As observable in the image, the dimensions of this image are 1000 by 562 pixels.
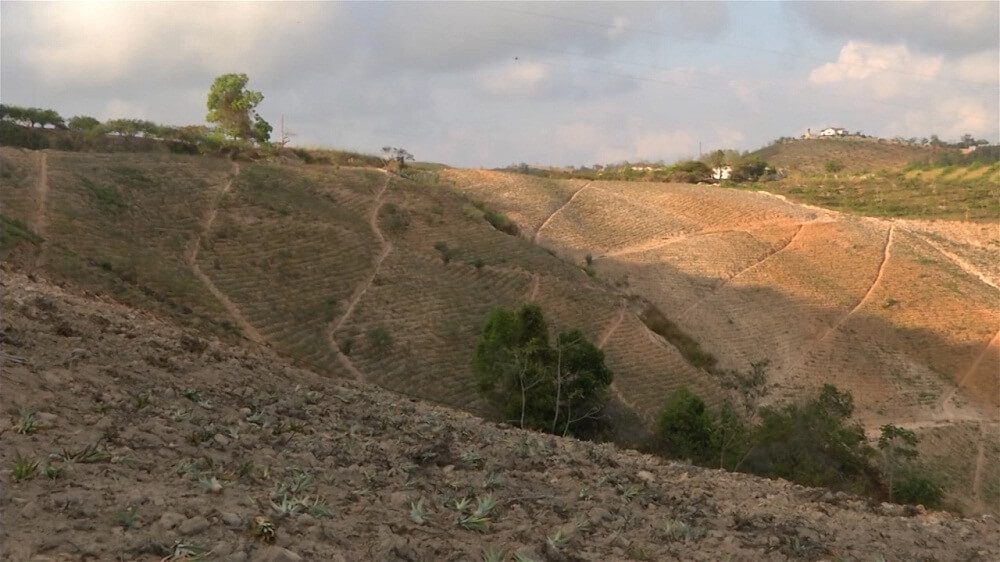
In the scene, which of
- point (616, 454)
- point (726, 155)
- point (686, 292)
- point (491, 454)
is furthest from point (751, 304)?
point (726, 155)

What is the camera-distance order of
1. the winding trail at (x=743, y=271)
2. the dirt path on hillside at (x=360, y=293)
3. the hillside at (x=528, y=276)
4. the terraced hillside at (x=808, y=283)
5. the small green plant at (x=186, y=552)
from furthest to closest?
1. the winding trail at (x=743, y=271)
2. the terraced hillside at (x=808, y=283)
3. the hillside at (x=528, y=276)
4. the dirt path on hillside at (x=360, y=293)
5. the small green plant at (x=186, y=552)

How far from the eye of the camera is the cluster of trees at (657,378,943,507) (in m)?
15.6

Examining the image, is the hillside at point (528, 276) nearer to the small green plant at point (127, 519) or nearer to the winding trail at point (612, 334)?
the winding trail at point (612, 334)

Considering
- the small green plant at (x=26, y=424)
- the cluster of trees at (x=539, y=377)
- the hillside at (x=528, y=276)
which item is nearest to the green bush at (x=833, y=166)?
the hillside at (x=528, y=276)

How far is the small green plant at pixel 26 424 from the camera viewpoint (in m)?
4.93

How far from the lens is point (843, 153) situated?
89125mm

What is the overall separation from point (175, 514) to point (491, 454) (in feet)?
10.9

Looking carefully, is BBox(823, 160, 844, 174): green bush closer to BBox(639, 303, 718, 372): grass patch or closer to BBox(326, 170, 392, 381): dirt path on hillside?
BBox(639, 303, 718, 372): grass patch

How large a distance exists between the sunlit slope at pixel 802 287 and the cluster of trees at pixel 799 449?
488 inches

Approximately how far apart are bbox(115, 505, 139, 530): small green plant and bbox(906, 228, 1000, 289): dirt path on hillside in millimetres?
44443

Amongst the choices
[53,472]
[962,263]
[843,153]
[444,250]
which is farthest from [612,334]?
[843,153]

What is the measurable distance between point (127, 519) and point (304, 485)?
1287 millimetres

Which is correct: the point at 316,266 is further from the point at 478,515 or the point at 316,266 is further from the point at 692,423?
the point at 478,515

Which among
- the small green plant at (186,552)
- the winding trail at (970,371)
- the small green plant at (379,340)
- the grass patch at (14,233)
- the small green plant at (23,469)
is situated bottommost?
the winding trail at (970,371)
